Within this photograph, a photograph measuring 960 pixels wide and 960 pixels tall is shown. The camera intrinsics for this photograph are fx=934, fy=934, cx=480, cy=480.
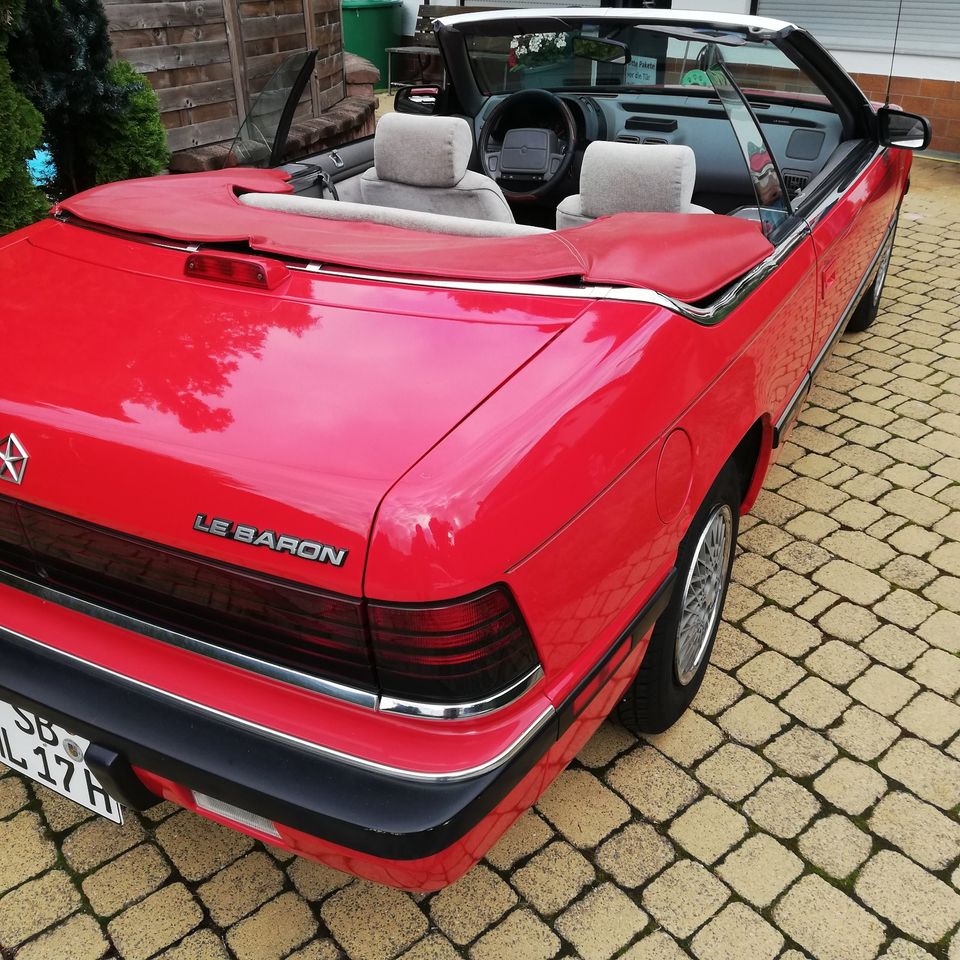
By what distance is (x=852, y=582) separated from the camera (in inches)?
130

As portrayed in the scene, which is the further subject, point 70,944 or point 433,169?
point 433,169

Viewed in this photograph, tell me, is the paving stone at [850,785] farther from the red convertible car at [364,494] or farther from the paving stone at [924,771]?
the red convertible car at [364,494]

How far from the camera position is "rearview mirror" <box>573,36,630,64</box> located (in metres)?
3.89

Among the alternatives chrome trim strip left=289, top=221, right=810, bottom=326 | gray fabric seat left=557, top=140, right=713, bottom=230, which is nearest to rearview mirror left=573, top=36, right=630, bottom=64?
gray fabric seat left=557, top=140, right=713, bottom=230

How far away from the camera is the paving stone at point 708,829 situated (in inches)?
92.0

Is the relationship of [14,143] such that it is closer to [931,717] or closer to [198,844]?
[198,844]

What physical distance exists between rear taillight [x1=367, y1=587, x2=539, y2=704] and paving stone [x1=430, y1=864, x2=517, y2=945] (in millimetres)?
844

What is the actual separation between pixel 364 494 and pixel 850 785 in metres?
1.72

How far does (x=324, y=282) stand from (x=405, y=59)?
39.0 feet

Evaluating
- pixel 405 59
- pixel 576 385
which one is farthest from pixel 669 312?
pixel 405 59

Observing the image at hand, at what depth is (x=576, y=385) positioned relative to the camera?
1.81 m

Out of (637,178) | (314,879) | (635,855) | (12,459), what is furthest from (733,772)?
(12,459)

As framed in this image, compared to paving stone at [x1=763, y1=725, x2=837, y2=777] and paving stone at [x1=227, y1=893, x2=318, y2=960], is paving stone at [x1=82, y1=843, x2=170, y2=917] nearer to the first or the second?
paving stone at [x1=227, y1=893, x2=318, y2=960]

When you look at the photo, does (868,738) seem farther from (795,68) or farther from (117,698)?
(795,68)
